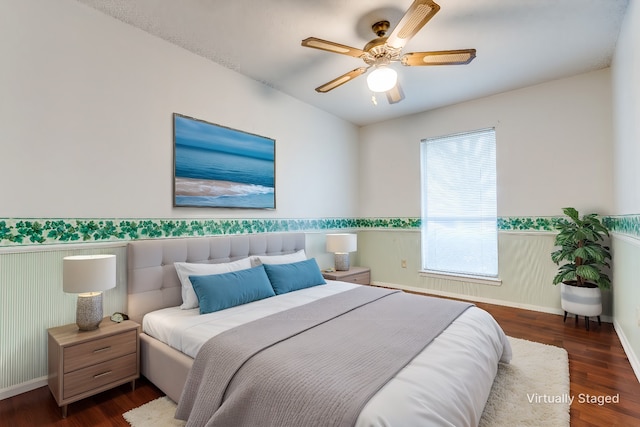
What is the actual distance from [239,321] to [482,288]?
11.3 ft

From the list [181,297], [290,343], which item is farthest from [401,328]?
[181,297]

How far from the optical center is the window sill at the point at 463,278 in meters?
4.06

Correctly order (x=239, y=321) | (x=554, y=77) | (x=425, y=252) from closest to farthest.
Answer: (x=239, y=321) < (x=554, y=77) < (x=425, y=252)

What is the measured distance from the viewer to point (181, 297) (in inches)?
108

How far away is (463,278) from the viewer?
4309 mm

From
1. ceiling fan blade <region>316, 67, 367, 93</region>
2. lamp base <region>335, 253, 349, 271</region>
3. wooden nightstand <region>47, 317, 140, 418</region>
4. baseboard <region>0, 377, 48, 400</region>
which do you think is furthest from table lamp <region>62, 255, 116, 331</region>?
lamp base <region>335, 253, 349, 271</region>

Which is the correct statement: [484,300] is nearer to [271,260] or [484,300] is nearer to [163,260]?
[271,260]

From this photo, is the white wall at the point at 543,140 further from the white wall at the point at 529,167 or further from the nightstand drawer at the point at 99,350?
the nightstand drawer at the point at 99,350

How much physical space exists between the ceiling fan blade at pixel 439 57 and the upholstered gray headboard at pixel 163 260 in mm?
2289

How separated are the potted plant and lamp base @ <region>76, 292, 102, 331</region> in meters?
4.24

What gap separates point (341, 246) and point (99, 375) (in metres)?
2.88

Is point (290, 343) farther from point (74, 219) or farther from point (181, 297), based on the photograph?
point (74, 219)

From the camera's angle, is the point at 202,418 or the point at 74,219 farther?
the point at 74,219

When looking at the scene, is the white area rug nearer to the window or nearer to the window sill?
the window sill
